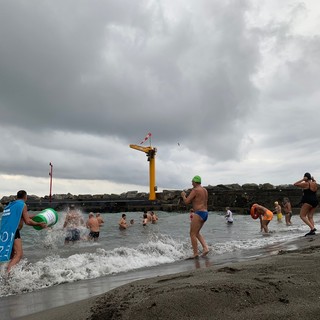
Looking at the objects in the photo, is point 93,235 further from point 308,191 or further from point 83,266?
point 308,191

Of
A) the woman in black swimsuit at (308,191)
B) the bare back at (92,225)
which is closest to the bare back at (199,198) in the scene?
the woman in black swimsuit at (308,191)

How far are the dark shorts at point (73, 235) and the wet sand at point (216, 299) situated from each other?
998 centimetres

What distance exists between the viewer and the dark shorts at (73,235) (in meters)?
13.3

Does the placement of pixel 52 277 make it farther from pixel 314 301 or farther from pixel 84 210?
pixel 84 210

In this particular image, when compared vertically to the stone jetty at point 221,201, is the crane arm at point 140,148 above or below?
above

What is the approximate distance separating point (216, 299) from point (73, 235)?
11.2m

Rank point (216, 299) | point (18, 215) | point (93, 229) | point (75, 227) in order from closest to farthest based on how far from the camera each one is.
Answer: point (216, 299)
point (18, 215)
point (75, 227)
point (93, 229)

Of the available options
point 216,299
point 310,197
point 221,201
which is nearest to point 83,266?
point 216,299

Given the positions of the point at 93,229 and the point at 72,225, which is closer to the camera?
the point at 72,225

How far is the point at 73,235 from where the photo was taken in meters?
13.3

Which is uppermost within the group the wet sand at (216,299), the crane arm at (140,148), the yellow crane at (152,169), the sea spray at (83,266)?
the crane arm at (140,148)

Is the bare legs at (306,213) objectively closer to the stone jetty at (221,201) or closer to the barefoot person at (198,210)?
the barefoot person at (198,210)

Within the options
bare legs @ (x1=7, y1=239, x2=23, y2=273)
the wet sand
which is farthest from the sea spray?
the wet sand

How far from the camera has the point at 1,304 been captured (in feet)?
14.9
